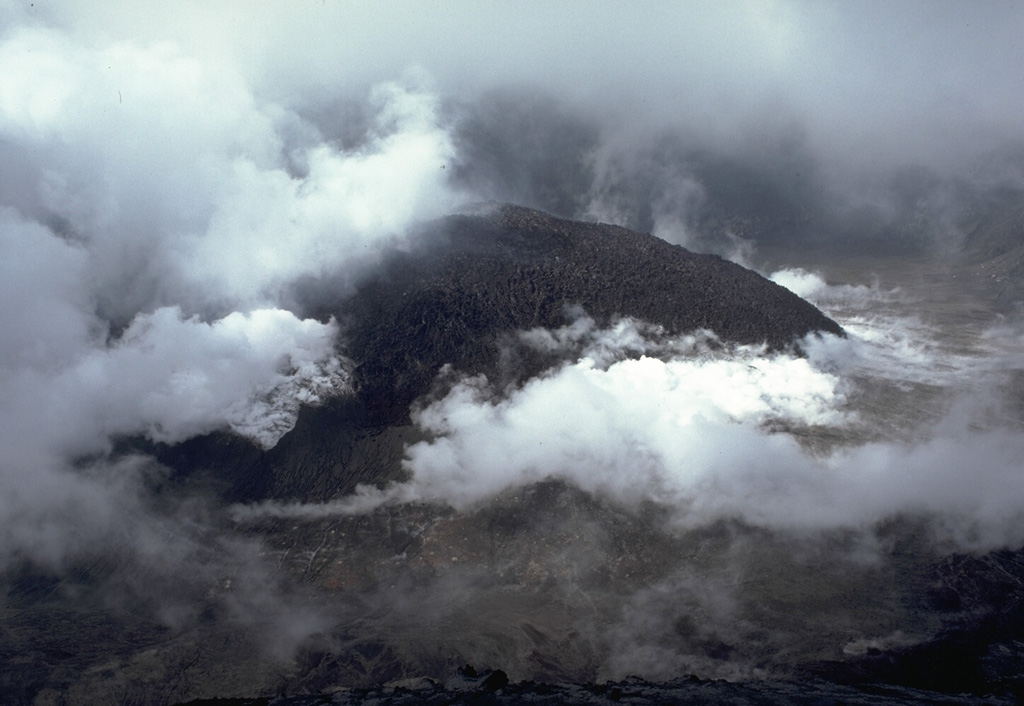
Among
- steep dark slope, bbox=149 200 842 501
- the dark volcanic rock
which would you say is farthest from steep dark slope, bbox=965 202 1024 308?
steep dark slope, bbox=149 200 842 501

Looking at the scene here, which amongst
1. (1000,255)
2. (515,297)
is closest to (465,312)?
(515,297)

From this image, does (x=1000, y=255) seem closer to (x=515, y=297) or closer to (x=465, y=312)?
(x=515, y=297)

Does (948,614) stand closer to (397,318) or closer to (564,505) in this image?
(564,505)

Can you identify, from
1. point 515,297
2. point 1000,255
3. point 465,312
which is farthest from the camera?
point 1000,255

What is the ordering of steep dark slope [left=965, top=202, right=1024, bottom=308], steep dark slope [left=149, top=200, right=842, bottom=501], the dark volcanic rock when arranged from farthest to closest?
steep dark slope [left=965, top=202, right=1024, bottom=308] < the dark volcanic rock < steep dark slope [left=149, top=200, right=842, bottom=501]

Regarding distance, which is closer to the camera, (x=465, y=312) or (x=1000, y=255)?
(x=465, y=312)

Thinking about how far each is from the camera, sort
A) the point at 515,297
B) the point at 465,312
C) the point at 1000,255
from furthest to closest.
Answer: the point at 1000,255 < the point at 515,297 < the point at 465,312

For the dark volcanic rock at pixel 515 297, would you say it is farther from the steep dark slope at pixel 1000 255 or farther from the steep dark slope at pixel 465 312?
the steep dark slope at pixel 1000 255

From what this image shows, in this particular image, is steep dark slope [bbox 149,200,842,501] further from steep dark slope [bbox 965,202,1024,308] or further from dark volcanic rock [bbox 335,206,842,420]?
steep dark slope [bbox 965,202,1024,308]

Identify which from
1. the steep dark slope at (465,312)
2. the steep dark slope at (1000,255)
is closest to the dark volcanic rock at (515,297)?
the steep dark slope at (465,312)
